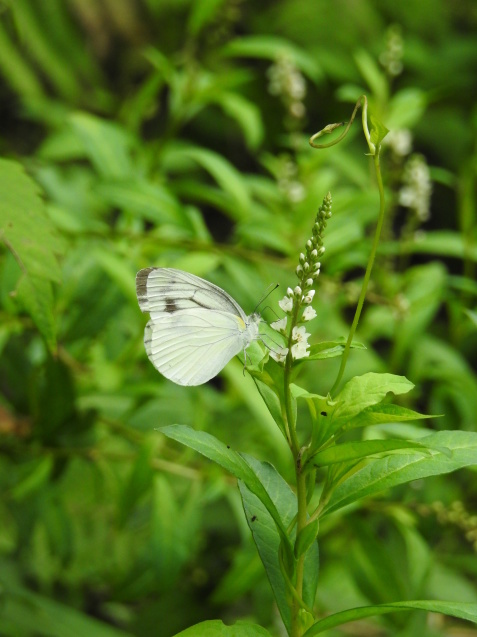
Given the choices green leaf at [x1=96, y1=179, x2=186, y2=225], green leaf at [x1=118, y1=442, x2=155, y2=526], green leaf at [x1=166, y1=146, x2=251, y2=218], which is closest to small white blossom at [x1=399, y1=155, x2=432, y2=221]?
green leaf at [x1=166, y1=146, x2=251, y2=218]

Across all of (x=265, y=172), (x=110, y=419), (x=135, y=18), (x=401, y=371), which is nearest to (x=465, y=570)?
(x=401, y=371)

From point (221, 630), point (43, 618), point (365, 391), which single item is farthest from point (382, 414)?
point (43, 618)

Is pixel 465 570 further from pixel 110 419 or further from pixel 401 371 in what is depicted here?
pixel 110 419

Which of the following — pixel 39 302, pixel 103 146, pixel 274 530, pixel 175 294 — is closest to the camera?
pixel 274 530

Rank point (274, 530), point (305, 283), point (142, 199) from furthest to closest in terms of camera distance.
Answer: point (142, 199), point (274, 530), point (305, 283)

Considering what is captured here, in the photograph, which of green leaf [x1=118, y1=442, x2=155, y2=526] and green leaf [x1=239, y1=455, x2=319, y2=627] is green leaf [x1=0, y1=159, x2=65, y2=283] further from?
green leaf [x1=118, y1=442, x2=155, y2=526]

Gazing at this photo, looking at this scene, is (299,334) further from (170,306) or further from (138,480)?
(138,480)

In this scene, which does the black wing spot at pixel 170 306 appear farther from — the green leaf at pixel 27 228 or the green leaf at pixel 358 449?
the green leaf at pixel 358 449

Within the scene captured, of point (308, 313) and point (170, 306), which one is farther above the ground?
point (170, 306)
